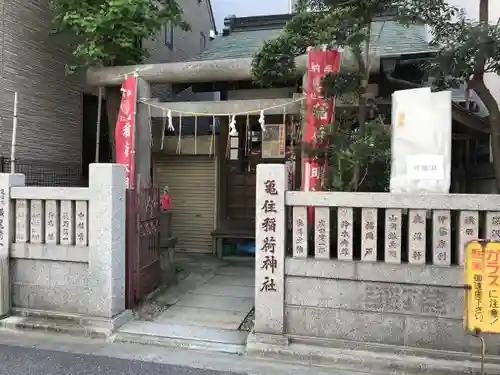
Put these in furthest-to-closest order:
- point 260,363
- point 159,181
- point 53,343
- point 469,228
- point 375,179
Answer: point 159,181
point 375,179
point 53,343
point 260,363
point 469,228

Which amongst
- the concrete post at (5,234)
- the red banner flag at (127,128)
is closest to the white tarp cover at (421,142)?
the red banner flag at (127,128)

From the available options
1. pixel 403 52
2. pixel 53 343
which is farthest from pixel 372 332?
pixel 403 52

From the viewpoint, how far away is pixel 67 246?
6270mm

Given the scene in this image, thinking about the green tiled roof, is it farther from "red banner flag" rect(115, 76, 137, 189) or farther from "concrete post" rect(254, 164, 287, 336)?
"concrete post" rect(254, 164, 287, 336)

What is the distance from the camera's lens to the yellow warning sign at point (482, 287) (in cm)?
411

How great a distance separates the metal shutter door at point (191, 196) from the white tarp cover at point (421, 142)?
711 centimetres

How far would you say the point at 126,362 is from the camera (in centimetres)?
529

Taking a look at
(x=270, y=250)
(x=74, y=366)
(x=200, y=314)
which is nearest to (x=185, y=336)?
(x=200, y=314)

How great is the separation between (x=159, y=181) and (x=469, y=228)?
8951 mm

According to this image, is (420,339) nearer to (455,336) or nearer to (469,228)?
(455,336)

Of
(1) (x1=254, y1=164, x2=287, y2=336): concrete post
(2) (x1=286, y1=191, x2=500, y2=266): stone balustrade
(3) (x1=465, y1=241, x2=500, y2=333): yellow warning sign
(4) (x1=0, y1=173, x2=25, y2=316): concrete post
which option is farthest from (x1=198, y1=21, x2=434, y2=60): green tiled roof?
(4) (x1=0, y1=173, x2=25, y2=316): concrete post

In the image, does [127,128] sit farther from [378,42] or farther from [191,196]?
[378,42]

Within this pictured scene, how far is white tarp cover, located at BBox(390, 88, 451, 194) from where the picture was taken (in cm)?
509

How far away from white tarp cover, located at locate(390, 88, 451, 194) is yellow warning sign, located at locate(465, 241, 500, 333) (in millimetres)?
1108
